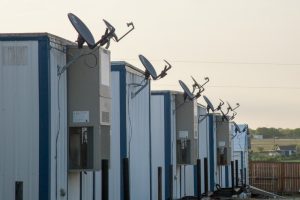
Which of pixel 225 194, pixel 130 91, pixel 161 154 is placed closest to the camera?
pixel 130 91

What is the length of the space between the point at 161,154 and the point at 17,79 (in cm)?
1158

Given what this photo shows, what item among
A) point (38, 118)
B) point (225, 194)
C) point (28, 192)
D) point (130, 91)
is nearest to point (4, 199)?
point (28, 192)

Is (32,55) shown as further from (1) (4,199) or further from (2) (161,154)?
(2) (161,154)

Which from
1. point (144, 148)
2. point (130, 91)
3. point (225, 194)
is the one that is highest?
point (130, 91)

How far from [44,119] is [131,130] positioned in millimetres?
5953

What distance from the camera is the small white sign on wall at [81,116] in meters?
13.9

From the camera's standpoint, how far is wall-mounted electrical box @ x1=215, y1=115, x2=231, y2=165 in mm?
36625

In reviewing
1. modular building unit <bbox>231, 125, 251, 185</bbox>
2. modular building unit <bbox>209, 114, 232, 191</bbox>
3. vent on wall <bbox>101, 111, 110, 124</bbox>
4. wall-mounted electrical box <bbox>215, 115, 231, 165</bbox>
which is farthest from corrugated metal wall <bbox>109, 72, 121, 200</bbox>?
modular building unit <bbox>231, 125, 251, 185</bbox>

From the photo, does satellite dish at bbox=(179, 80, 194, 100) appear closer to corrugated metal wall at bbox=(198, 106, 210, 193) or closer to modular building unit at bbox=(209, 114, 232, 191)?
corrugated metal wall at bbox=(198, 106, 210, 193)

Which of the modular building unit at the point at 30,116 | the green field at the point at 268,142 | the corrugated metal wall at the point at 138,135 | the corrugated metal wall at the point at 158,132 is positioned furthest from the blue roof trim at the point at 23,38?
the green field at the point at 268,142

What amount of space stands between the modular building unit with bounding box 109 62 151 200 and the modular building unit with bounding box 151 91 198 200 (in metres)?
2.40

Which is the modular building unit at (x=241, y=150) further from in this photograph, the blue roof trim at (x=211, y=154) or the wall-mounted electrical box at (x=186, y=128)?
the wall-mounted electrical box at (x=186, y=128)

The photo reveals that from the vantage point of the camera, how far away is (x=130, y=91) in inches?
750

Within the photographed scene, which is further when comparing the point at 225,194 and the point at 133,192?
the point at 225,194
